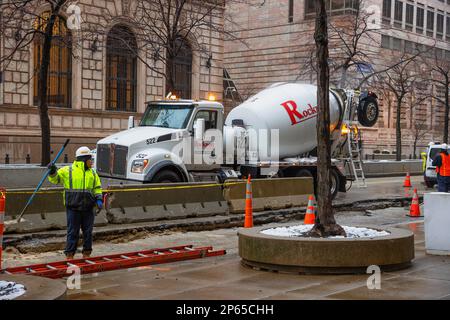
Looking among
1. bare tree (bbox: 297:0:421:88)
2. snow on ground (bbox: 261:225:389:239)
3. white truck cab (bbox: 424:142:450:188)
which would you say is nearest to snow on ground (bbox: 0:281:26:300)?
snow on ground (bbox: 261:225:389:239)

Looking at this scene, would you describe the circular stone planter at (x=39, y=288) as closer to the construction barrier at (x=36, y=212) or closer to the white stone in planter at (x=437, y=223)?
the construction barrier at (x=36, y=212)

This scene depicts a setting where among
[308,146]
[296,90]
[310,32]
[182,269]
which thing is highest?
[310,32]

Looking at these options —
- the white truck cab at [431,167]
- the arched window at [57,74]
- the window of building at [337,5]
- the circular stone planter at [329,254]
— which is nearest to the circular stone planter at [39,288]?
the circular stone planter at [329,254]

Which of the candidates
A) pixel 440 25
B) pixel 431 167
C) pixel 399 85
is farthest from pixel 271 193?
pixel 440 25

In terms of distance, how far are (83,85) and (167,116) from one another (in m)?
18.4

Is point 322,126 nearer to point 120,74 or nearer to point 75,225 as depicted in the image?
point 75,225

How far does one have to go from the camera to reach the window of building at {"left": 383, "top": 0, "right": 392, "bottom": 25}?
61.2m

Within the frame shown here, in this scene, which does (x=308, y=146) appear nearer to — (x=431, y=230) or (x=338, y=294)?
(x=431, y=230)

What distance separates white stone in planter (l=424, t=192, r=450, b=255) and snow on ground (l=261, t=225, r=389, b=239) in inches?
50.3

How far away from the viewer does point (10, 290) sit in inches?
247

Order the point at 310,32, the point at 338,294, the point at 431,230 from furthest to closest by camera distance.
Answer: the point at 310,32, the point at 431,230, the point at 338,294

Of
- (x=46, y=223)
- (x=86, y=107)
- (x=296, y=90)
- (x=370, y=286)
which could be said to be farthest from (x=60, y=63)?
(x=370, y=286)
